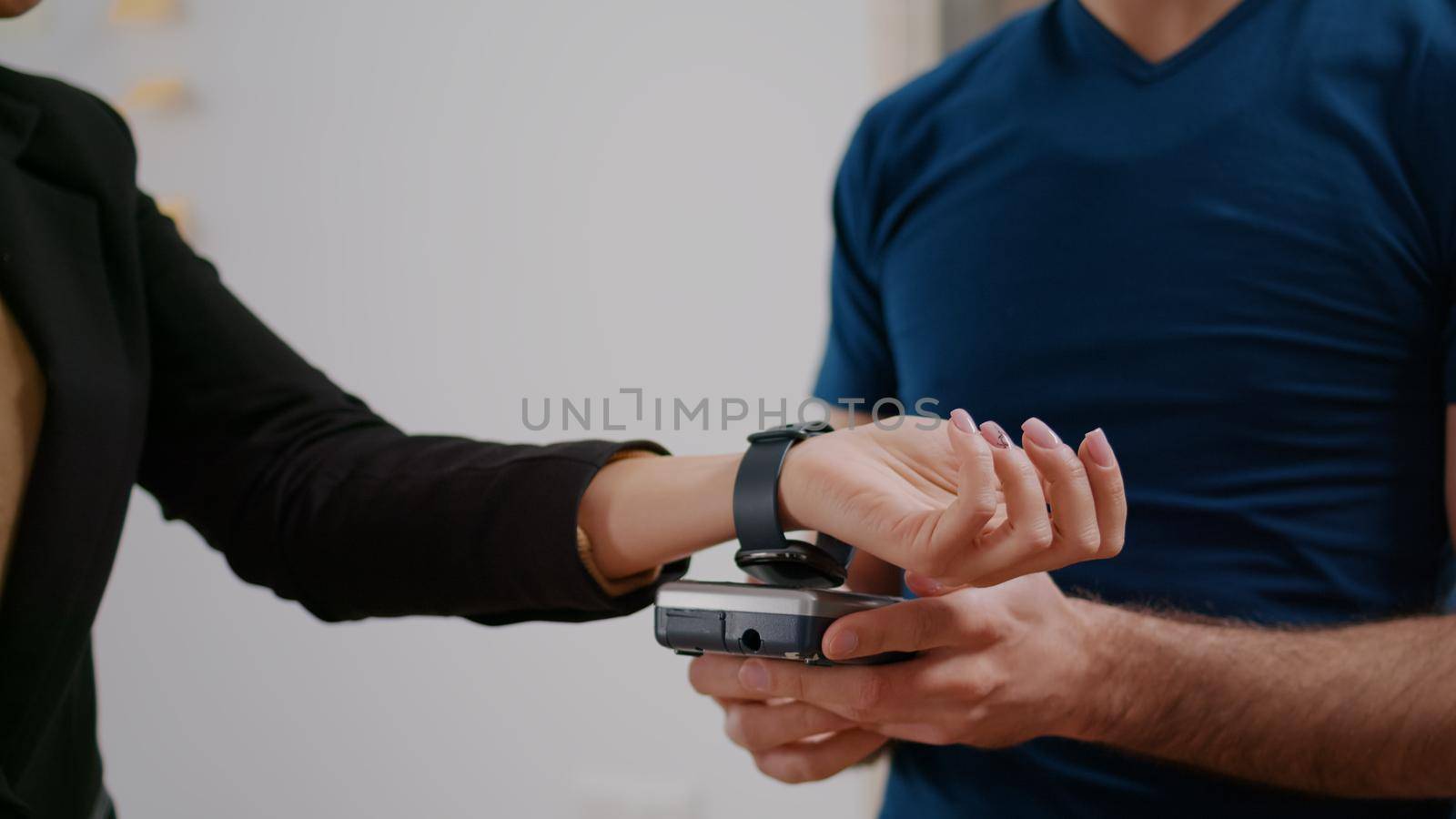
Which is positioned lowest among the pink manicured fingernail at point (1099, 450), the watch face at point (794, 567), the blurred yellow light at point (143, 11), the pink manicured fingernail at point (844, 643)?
the pink manicured fingernail at point (844, 643)

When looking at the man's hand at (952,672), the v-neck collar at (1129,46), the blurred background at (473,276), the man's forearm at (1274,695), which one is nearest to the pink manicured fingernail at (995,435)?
the man's hand at (952,672)

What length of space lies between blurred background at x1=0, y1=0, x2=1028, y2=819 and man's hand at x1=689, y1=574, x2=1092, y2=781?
1.20 m

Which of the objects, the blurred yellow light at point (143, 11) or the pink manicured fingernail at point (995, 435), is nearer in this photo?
the pink manicured fingernail at point (995, 435)

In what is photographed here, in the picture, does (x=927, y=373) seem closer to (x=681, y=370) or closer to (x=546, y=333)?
(x=681, y=370)

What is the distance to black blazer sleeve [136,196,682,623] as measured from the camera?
0.75 meters

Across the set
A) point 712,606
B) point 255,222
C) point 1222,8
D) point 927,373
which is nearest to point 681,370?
point 255,222

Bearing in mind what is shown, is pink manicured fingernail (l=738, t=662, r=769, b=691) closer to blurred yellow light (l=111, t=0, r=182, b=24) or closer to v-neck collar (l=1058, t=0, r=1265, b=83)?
v-neck collar (l=1058, t=0, r=1265, b=83)

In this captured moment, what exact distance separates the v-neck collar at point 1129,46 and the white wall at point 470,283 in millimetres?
1007

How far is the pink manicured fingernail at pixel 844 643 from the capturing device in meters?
0.63

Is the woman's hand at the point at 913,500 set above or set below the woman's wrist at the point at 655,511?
above

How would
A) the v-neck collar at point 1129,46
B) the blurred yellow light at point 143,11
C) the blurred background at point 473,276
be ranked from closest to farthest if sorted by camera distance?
the v-neck collar at point 1129,46 < the blurred background at point 473,276 < the blurred yellow light at point 143,11

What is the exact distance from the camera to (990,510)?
0.52m

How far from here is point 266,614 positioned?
233cm

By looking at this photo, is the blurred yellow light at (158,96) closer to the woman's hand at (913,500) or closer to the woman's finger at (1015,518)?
the woman's hand at (913,500)
